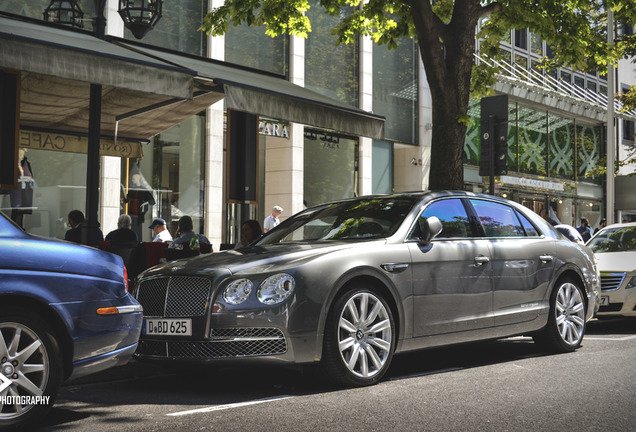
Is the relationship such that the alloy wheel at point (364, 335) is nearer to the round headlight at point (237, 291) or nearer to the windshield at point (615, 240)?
the round headlight at point (237, 291)

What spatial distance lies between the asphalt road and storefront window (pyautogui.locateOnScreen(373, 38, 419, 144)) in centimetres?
1648

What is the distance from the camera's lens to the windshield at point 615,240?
486 inches

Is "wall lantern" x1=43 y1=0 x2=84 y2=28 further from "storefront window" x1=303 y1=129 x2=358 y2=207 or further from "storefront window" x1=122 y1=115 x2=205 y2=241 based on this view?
"storefront window" x1=303 y1=129 x2=358 y2=207

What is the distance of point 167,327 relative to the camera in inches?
244

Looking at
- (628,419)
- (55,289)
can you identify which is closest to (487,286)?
(628,419)

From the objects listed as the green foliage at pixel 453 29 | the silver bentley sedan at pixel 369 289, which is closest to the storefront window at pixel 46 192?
the green foliage at pixel 453 29

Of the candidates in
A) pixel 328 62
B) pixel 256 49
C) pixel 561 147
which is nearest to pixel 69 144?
pixel 256 49

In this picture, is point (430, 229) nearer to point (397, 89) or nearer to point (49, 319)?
point (49, 319)

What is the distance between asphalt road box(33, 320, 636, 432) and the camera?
5023 millimetres

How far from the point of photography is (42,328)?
4734mm

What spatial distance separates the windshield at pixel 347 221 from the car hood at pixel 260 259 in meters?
0.32

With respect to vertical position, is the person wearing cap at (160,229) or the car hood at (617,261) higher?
the person wearing cap at (160,229)

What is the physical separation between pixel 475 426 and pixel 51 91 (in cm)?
820

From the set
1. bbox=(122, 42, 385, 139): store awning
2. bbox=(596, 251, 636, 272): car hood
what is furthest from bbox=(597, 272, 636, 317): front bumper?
bbox=(122, 42, 385, 139): store awning
